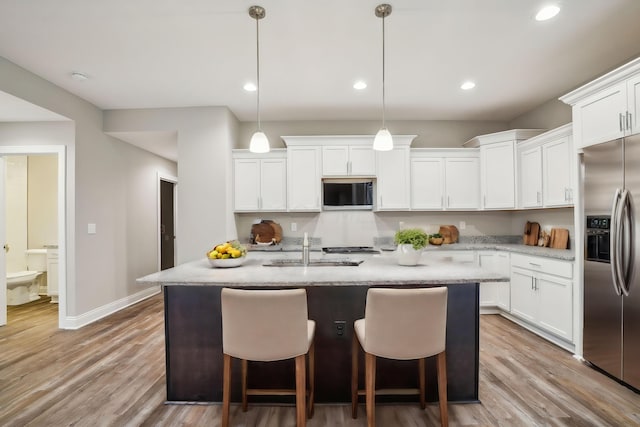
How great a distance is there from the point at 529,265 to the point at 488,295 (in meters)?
0.82

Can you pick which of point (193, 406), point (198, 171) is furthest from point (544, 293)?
point (198, 171)

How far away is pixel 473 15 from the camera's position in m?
2.38

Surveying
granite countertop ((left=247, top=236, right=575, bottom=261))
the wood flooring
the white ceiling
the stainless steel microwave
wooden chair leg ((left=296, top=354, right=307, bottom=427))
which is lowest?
the wood flooring

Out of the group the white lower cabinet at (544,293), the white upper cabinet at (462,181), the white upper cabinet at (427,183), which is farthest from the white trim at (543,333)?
the white upper cabinet at (427,183)

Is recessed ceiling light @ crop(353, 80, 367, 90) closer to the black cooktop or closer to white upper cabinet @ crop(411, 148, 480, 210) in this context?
white upper cabinet @ crop(411, 148, 480, 210)

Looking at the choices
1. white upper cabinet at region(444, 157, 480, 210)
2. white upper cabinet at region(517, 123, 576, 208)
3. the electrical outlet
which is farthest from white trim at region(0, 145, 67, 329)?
white upper cabinet at region(517, 123, 576, 208)


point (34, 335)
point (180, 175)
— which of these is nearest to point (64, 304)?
point (34, 335)

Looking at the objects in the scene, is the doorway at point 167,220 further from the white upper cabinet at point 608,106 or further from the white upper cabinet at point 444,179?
the white upper cabinet at point 608,106

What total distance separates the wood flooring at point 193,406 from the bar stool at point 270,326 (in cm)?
58

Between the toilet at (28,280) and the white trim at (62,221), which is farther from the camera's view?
the toilet at (28,280)

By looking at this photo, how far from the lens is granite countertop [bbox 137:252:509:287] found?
6.32 feet

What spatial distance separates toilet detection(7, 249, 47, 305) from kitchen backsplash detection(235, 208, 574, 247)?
125 inches

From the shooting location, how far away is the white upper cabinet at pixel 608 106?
2.35 metres

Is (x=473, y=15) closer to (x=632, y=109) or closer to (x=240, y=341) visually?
(x=632, y=109)
